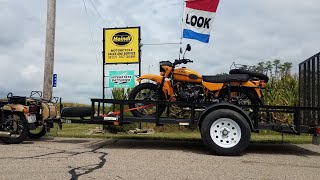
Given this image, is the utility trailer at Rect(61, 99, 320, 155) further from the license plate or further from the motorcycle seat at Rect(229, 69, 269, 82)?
the license plate

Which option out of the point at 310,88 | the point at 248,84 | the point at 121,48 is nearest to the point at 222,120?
the point at 248,84

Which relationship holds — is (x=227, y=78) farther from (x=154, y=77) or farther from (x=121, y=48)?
(x=121, y=48)

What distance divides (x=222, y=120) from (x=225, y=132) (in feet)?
0.84

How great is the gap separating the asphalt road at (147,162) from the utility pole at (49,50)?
4.46 meters

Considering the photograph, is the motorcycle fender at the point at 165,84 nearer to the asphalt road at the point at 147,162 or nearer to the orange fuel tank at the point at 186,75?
the orange fuel tank at the point at 186,75

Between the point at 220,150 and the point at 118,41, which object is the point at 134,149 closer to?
the point at 220,150

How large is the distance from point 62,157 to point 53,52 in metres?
7.33

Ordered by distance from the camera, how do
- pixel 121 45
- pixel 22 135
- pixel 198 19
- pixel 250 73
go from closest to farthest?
pixel 250 73, pixel 22 135, pixel 198 19, pixel 121 45

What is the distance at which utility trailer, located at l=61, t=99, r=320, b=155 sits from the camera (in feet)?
25.1

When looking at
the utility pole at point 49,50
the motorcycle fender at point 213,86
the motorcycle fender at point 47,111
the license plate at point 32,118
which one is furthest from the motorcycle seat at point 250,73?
the utility pole at point 49,50

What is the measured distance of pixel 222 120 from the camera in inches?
305

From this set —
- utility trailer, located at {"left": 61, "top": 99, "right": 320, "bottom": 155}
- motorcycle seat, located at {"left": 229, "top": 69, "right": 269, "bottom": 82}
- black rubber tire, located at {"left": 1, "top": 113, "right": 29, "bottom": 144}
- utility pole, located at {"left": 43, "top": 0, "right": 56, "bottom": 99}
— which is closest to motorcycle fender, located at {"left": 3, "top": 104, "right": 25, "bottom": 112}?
black rubber tire, located at {"left": 1, "top": 113, "right": 29, "bottom": 144}

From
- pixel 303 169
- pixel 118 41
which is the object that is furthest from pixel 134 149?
pixel 118 41

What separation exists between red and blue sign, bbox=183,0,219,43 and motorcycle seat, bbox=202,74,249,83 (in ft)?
7.65
